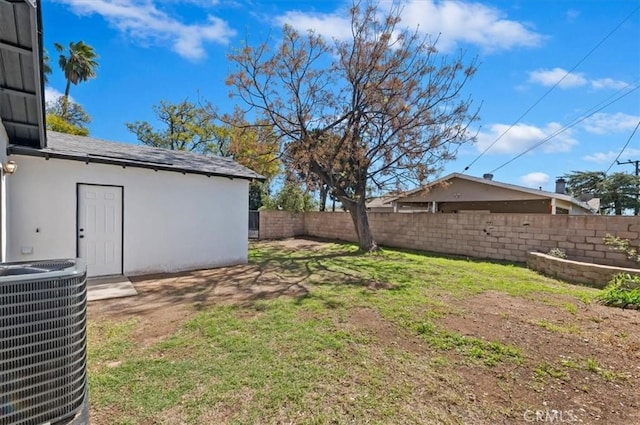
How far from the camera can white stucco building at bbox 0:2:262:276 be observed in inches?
212

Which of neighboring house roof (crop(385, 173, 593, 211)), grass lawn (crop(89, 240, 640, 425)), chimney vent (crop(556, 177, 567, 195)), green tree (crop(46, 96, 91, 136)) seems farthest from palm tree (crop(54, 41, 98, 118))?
chimney vent (crop(556, 177, 567, 195))

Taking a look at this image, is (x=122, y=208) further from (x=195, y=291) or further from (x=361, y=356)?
(x=361, y=356)

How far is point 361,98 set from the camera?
10422 millimetres

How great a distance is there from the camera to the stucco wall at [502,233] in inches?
304

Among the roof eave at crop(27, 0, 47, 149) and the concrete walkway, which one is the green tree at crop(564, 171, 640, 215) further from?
the roof eave at crop(27, 0, 47, 149)

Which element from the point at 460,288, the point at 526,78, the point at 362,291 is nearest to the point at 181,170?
the point at 362,291

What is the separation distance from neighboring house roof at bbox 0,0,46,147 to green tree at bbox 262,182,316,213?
1241 cm

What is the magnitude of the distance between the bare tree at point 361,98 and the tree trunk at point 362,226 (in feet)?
2.80

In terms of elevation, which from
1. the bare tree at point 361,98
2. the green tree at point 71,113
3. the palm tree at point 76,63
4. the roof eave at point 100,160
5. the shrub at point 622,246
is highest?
the palm tree at point 76,63

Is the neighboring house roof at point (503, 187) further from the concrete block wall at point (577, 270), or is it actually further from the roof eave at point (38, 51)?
the roof eave at point (38, 51)

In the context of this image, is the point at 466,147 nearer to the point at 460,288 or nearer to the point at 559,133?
the point at 460,288

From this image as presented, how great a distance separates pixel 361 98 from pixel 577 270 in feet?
25.5

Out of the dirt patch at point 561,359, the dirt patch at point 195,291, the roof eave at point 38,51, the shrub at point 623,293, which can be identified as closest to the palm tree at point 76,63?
the dirt patch at point 195,291

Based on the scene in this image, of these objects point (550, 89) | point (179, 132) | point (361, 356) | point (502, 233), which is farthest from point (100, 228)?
point (179, 132)
